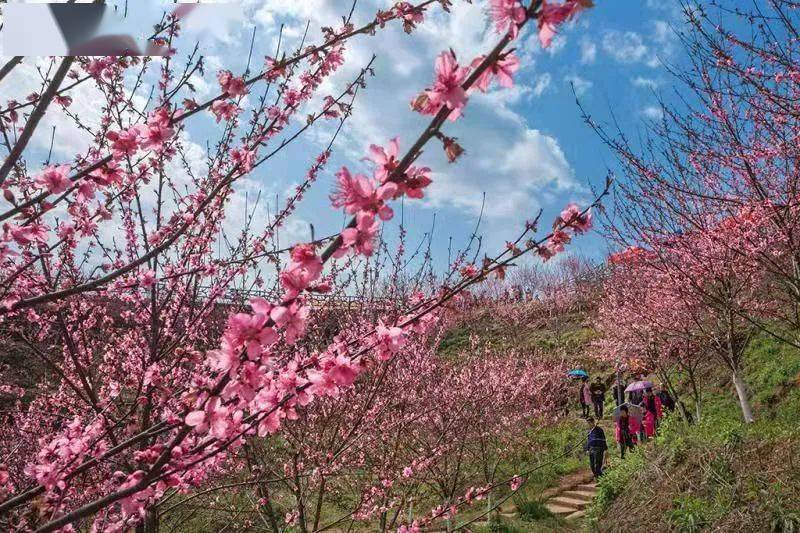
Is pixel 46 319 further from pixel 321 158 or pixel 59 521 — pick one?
pixel 59 521

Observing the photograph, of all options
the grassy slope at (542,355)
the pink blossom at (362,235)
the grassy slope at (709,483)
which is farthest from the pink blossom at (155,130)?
the grassy slope at (709,483)

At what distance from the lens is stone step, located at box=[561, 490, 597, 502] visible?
33.4 feet

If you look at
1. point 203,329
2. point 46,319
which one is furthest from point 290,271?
point 203,329

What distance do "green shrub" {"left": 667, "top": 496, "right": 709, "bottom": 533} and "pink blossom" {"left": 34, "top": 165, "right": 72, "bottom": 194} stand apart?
263 inches

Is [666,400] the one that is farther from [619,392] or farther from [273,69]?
[273,69]

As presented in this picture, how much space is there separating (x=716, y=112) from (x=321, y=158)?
441cm

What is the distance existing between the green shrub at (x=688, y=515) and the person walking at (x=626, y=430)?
5.27 m

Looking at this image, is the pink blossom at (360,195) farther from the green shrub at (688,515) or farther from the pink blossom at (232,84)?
the green shrub at (688,515)

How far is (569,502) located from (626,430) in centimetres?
225

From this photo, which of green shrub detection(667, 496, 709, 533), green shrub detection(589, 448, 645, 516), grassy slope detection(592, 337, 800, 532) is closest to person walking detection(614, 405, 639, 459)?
grassy slope detection(592, 337, 800, 532)

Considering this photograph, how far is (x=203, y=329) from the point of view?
6383 millimetres

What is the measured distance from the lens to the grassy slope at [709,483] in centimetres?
536

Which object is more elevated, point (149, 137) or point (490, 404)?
point (149, 137)

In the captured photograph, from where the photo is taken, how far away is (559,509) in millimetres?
9836
